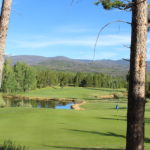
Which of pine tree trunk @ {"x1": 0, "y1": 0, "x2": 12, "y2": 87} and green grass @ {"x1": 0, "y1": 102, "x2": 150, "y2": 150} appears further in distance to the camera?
green grass @ {"x1": 0, "y1": 102, "x2": 150, "y2": 150}

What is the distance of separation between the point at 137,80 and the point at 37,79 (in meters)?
116

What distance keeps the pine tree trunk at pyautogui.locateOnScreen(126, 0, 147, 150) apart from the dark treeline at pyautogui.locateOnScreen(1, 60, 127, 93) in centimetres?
7120

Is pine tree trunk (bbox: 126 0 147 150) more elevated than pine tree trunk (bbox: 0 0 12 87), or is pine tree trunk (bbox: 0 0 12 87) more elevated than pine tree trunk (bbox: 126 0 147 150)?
pine tree trunk (bbox: 0 0 12 87)

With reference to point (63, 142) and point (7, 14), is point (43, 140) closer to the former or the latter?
point (63, 142)

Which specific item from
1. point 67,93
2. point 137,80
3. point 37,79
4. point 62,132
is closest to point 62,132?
point 62,132

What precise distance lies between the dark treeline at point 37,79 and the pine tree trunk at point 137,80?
234 feet

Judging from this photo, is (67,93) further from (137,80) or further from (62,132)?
(137,80)

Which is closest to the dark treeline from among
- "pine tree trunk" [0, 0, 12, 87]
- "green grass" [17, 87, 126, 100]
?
"green grass" [17, 87, 126, 100]

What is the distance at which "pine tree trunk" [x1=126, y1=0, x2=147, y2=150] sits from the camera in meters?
6.06

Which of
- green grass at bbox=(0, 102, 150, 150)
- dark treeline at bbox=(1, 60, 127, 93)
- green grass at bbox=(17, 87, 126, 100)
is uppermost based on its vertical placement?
dark treeline at bbox=(1, 60, 127, 93)

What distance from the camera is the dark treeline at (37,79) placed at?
3385 inches

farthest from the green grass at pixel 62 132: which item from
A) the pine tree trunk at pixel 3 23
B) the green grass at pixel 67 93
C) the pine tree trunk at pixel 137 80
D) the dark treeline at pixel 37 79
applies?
the green grass at pixel 67 93

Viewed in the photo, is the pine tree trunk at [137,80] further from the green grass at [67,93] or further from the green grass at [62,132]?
the green grass at [67,93]

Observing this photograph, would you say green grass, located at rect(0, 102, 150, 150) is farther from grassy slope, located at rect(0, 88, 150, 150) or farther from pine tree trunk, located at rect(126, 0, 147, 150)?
pine tree trunk, located at rect(126, 0, 147, 150)
